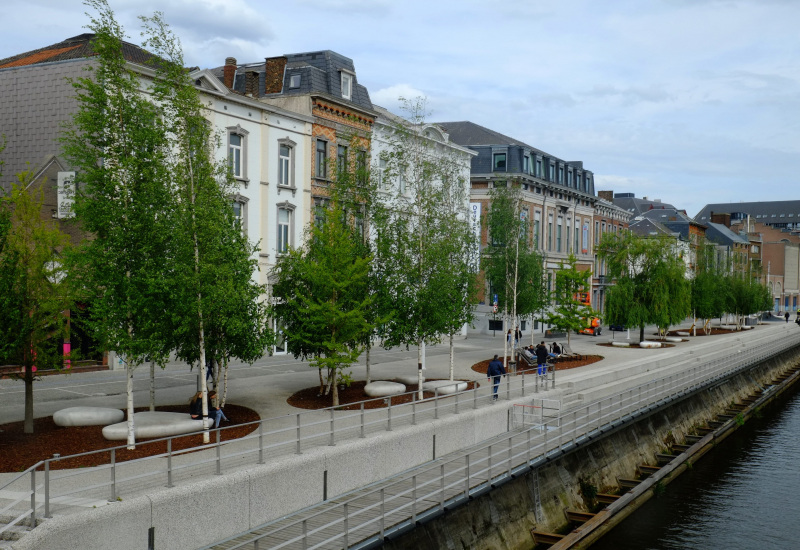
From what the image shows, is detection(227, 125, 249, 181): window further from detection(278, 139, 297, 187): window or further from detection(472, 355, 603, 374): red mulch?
detection(472, 355, 603, 374): red mulch

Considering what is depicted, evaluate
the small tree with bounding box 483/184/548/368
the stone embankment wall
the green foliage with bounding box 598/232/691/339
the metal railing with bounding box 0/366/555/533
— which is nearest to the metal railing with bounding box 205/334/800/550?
the stone embankment wall

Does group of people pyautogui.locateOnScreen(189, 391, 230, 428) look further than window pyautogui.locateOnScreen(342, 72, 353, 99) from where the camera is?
No

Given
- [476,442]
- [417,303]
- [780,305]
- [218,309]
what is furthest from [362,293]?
[780,305]

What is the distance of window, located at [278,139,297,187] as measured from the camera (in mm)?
41125

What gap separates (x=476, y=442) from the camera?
24.5m

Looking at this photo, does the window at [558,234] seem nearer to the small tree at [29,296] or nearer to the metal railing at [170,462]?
the metal railing at [170,462]

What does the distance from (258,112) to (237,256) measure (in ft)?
63.8

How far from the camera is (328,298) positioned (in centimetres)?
2653

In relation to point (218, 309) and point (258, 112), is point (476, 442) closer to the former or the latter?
point (218, 309)

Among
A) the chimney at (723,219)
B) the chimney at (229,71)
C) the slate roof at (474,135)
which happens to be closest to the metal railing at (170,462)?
the chimney at (229,71)

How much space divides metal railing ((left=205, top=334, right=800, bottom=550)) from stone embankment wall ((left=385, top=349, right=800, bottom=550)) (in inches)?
14.4

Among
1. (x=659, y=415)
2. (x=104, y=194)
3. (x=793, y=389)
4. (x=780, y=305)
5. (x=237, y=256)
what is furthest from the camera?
(x=780, y=305)

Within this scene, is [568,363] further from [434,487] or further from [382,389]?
[434,487]

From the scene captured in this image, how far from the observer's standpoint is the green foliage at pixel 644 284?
183 feet
